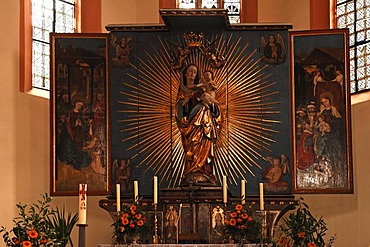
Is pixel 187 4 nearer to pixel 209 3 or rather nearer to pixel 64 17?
pixel 209 3

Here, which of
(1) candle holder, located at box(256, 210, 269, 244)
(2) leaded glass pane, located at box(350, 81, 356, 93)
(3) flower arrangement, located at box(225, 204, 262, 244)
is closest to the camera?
(3) flower arrangement, located at box(225, 204, 262, 244)

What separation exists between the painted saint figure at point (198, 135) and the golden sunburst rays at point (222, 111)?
419 mm

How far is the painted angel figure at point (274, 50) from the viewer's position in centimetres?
1806

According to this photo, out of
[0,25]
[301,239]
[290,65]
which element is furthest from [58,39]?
[301,239]

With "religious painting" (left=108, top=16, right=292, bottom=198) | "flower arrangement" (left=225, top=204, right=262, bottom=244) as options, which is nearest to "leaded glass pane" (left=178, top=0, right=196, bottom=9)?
"religious painting" (left=108, top=16, right=292, bottom=198)

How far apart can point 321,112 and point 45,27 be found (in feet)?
17.1

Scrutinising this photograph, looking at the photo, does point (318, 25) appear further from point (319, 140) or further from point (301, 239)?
point (301, 239)

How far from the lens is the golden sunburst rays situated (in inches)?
707

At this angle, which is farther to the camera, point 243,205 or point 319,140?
point 319,140

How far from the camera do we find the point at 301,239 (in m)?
15.8

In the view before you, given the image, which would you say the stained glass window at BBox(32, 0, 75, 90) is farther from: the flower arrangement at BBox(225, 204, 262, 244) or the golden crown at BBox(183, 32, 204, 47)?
the flower arrangement at BBox(225, 204, 262, 244)

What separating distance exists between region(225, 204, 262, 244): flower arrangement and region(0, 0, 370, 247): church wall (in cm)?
324

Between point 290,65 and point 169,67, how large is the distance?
6.48ft

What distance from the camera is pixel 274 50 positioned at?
18109mm
